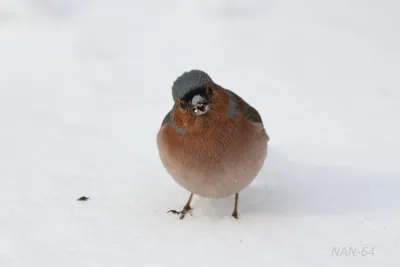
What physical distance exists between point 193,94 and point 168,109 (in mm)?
2729

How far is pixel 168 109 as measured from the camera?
650 cm

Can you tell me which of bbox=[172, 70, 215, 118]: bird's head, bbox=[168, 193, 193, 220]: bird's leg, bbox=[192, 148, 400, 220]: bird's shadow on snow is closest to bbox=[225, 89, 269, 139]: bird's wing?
bbox=[172, 70, 215, 118]: bird's head

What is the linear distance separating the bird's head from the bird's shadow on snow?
0.91 meters

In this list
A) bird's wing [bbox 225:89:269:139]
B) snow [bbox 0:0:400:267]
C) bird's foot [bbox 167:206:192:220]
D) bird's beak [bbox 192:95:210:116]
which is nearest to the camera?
snow [bbox 0:0:400:267]

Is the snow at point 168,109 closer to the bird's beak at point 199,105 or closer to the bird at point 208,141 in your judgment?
the bird at point 208,141

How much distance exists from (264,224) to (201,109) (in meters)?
0.91

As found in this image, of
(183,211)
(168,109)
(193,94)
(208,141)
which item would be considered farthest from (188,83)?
(168,109)

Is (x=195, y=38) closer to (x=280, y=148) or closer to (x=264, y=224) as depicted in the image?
(x=280, y=148)

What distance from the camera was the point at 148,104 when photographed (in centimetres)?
662

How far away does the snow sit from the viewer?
3.65 meters

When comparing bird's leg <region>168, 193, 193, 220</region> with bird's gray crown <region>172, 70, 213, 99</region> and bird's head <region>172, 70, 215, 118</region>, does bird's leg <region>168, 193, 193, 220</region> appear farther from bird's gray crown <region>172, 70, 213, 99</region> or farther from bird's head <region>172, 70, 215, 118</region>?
bird's gray crown <region>172, 70, 213, 99</region>

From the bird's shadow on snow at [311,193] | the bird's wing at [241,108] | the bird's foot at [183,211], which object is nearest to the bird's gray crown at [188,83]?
the bird's wing at [241,108]

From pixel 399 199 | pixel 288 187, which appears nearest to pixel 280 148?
pixel 288 187

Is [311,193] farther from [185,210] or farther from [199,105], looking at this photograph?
[199,105]
